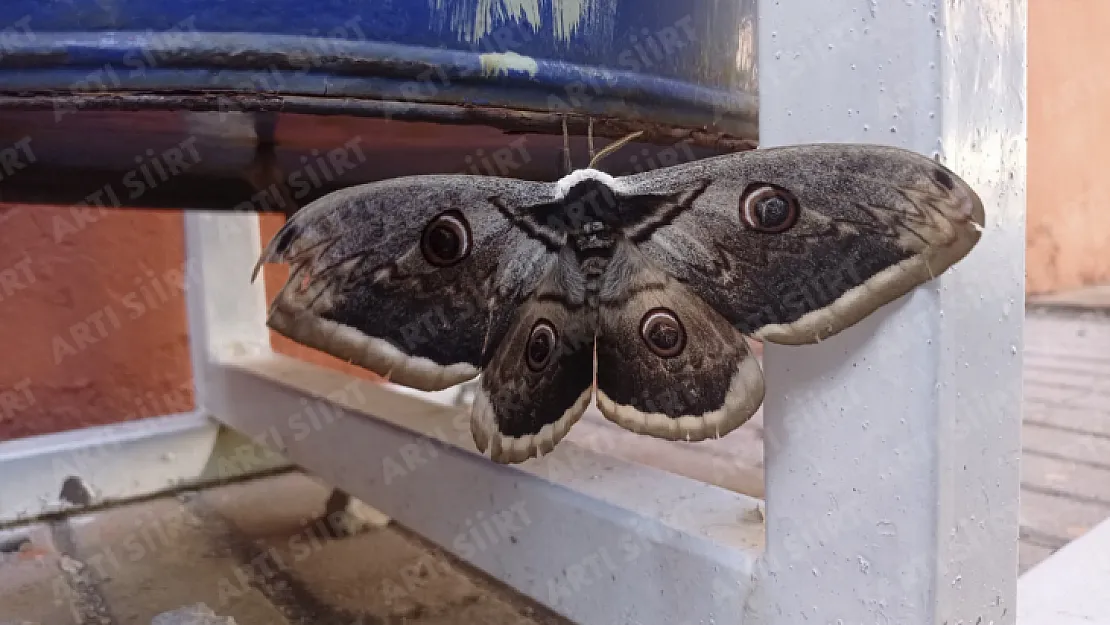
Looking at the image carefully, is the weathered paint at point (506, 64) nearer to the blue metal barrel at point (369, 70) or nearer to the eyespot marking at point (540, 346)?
the blue metal barrel at point (369, 70)

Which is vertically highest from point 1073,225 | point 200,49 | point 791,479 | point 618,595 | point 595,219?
point 200,49

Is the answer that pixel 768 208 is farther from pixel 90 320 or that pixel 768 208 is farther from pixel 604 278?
pixel 90 320

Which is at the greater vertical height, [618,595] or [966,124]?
[966,124]

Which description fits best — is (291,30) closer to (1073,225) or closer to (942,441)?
(942,441)

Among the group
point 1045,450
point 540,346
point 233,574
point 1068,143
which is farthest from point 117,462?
point 1068,143

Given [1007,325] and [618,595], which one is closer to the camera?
[1007,325]

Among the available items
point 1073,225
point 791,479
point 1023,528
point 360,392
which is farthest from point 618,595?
point 1073,225

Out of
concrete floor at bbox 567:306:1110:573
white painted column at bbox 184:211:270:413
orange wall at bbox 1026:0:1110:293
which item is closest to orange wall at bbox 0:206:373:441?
white painted column at bbox 184:211:270:413
